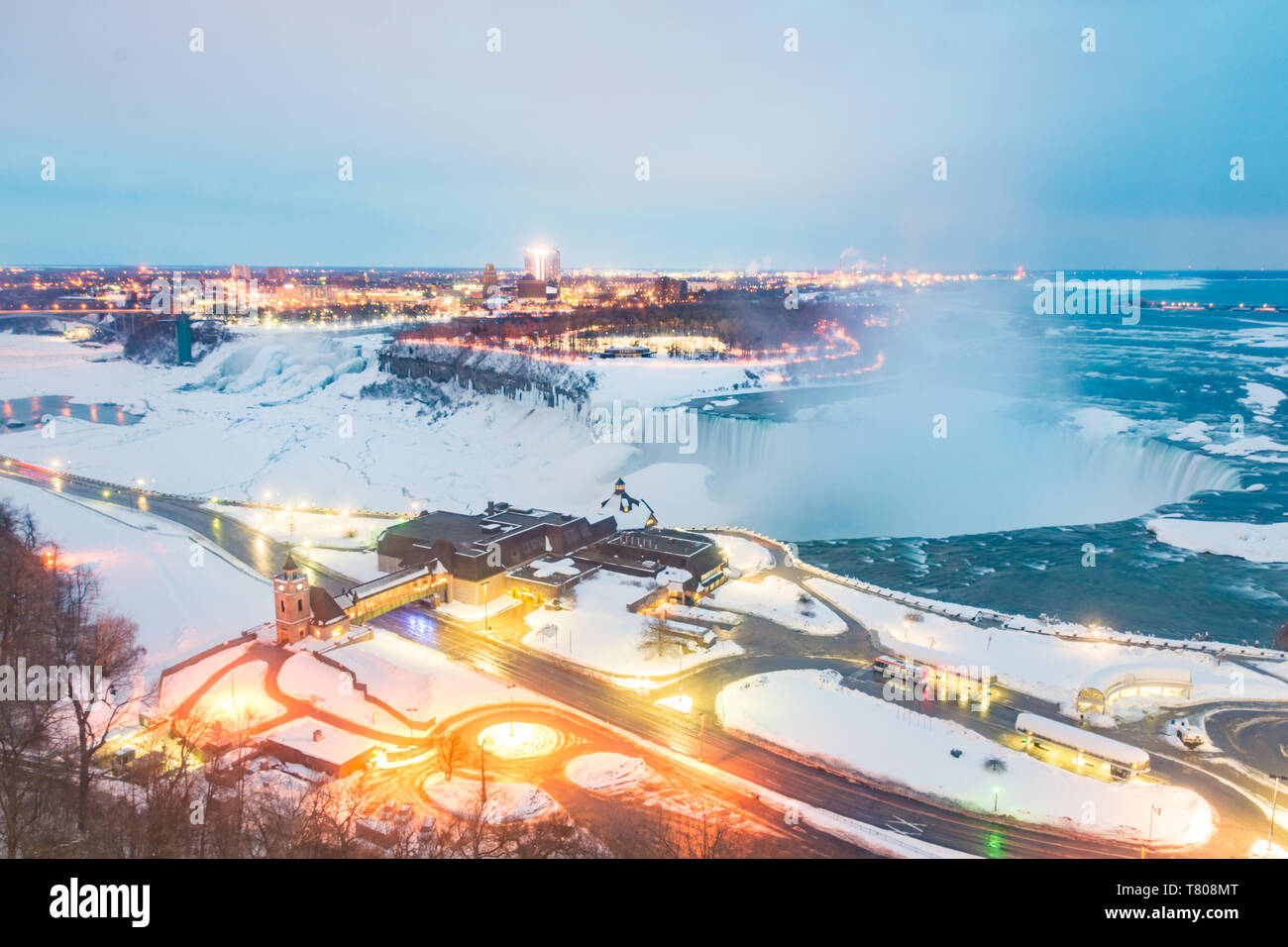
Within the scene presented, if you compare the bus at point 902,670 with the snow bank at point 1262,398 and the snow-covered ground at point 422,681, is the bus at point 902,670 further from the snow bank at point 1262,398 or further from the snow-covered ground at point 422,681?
the snow bank at point 1262,398

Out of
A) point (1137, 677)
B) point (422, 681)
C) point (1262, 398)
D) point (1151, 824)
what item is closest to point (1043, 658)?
point (1137, 677)

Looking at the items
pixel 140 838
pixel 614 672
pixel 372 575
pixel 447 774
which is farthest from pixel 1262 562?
pixel 140 838

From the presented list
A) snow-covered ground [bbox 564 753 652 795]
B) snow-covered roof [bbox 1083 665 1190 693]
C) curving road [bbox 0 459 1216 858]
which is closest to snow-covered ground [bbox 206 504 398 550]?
curving road [bbox 0 459 1216 858]

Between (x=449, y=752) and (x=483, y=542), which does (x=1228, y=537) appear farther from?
(x=449, y=752)

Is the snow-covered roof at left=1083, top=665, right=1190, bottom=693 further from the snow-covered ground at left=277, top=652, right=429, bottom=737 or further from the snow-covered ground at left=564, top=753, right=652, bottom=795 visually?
the snow-covered ground at left=277, top=652, right=429, bottom=737

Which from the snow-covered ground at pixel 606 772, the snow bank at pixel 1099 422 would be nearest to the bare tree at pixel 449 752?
the snow-covered ground at pixel 606 772
